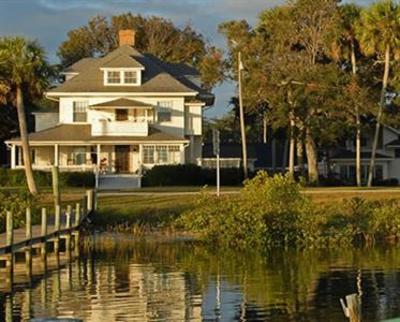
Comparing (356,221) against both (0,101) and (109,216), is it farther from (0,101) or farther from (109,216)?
(0,101)

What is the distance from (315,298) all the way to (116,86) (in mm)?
49209

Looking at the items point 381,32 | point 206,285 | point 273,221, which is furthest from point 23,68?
point 206,285

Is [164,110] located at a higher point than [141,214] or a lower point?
higher

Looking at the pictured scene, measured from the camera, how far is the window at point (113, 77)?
252 feet

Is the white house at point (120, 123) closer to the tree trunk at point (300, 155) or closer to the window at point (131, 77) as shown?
the window at point (131, 77)

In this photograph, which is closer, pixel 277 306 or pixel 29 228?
pixel 277 306

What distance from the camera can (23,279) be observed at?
33.6m

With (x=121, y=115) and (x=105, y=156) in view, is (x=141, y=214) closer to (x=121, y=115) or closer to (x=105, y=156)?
(x=105, y=156)

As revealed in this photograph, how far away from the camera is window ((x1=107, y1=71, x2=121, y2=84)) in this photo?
76875 millimetres

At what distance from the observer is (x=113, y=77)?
253 ft

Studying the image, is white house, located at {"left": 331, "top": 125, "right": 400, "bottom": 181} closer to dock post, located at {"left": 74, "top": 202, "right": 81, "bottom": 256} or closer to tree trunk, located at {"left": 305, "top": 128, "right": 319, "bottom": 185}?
tree trunk, located at {"left": 305, "top": 128, "right": 319, "bottom": 185}

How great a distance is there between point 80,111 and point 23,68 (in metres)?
15.8

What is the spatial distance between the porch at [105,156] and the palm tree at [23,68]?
37.2 ft

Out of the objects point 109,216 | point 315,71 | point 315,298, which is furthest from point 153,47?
point 315,298
